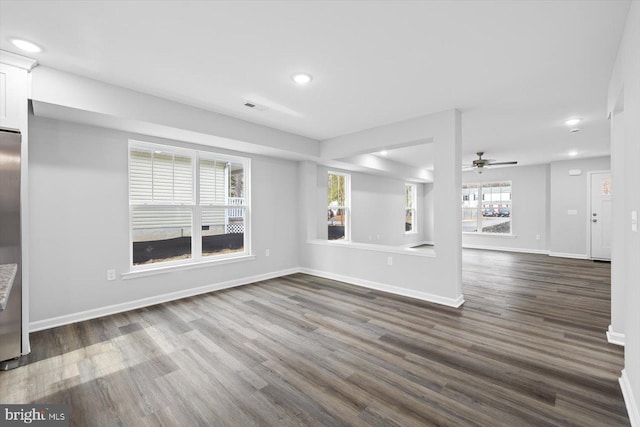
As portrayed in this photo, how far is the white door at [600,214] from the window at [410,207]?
14.8 ft

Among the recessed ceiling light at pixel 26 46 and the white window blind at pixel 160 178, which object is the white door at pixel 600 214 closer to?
the white window blind at pixel 160 178

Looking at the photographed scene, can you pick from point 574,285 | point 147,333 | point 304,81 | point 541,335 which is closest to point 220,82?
point 304,81

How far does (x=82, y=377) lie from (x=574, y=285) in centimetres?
654

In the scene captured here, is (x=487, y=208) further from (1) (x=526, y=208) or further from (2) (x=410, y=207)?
(2) (x=410, y=207)

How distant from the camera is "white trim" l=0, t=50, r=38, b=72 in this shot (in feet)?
7.72

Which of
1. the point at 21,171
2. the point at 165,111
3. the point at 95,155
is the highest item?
the point at 165,111

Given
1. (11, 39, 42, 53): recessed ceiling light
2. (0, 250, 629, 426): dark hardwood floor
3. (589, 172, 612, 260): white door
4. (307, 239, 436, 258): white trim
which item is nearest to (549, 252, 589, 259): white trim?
(589, 172, 612, 260): white door

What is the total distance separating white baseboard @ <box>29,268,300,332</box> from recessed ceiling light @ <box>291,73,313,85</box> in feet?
10.6

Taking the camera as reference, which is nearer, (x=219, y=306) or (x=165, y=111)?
(x=165, y=111)

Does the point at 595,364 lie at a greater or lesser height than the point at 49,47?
lesser

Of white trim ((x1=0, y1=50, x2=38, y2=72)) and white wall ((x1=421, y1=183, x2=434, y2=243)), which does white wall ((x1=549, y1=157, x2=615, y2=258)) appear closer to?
white wall ((x1=421, y1=183, x2=434, y2=243))

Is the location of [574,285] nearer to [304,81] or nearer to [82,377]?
[304,81]

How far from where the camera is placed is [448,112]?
368 cm

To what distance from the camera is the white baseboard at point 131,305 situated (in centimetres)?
304
